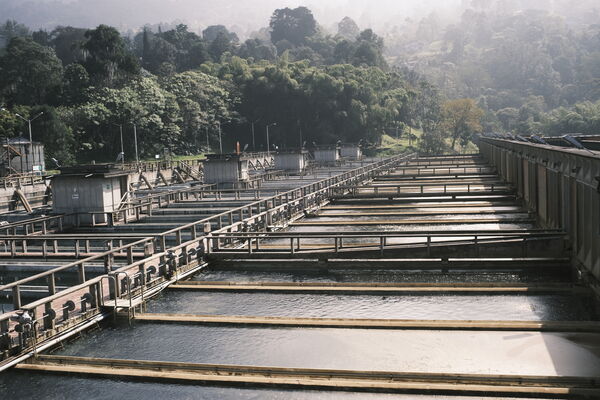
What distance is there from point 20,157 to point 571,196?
206 ft

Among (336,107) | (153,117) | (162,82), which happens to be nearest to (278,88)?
(336,107)

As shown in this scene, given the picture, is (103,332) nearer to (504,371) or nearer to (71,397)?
(71,397)

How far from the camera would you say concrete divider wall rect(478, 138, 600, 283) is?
15.8 metres

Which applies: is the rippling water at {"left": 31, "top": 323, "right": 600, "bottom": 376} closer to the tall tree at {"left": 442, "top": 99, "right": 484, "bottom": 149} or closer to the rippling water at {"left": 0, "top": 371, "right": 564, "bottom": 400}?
the rippling water at {"left": 0, "top": 371, "right": 564, "bottom": 400}

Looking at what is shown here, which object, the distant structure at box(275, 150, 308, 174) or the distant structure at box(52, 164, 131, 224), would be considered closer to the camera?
the distant structure at box(52, 164, 131, 224)

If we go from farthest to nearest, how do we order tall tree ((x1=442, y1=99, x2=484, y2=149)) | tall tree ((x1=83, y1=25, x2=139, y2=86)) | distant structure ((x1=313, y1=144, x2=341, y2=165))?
tall tree ((x1=442, y1=99, x2=484, y2=149)) → tall tree ((x1=83, y1=25, x2=139, y2=86)) → distant structure ((x1=313, y1=144, x2=341, y2=165))

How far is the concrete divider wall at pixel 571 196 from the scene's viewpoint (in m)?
15.8

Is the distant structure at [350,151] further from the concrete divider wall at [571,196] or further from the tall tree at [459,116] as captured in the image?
the concrete divider wall at [571,196]

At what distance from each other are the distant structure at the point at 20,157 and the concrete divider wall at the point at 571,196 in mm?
52988

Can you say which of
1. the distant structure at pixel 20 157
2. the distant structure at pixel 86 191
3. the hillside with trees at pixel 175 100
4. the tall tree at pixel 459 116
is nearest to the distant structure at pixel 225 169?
the distant structure at pixel 86 191

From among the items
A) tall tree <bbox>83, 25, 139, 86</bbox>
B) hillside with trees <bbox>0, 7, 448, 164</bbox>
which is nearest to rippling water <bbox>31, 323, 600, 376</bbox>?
hillside with trees <bbox>0, 7, 448, 164</bbox>

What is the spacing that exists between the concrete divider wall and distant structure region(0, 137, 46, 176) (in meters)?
53.0

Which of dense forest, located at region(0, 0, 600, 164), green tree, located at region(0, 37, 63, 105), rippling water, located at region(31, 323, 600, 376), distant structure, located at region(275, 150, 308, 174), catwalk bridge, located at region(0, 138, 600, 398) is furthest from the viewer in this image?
green tree, located at region(0, 37, 63, 105)

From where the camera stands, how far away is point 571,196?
19938 mm
